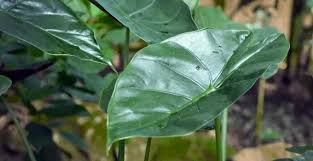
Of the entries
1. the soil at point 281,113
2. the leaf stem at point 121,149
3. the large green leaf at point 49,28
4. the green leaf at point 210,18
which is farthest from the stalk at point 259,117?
the large green leaf at point 49,28

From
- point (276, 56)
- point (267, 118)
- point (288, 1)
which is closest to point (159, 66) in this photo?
point (276, 56)

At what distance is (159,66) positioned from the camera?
25.5 inches

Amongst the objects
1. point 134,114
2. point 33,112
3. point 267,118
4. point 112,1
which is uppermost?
point 112,1

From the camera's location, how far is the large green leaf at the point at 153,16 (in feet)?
2.24

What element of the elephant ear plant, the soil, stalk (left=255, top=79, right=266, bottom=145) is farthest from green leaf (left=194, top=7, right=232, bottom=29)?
the soil

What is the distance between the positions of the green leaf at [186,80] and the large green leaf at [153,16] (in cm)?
4

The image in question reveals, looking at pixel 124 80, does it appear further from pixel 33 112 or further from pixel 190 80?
pixel 33 112

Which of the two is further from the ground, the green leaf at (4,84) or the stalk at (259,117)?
the green leaf at (4,84)

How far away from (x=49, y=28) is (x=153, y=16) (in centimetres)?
12

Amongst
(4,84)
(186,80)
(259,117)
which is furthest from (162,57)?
(259,117)

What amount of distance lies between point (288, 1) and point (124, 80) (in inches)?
109

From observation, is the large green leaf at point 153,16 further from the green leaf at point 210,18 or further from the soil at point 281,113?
the soil at point 281,113

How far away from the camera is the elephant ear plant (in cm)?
57

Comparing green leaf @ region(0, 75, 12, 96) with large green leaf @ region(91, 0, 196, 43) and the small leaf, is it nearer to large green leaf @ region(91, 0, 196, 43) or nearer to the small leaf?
large green leaf @ region(91, 0, 196, 43)
